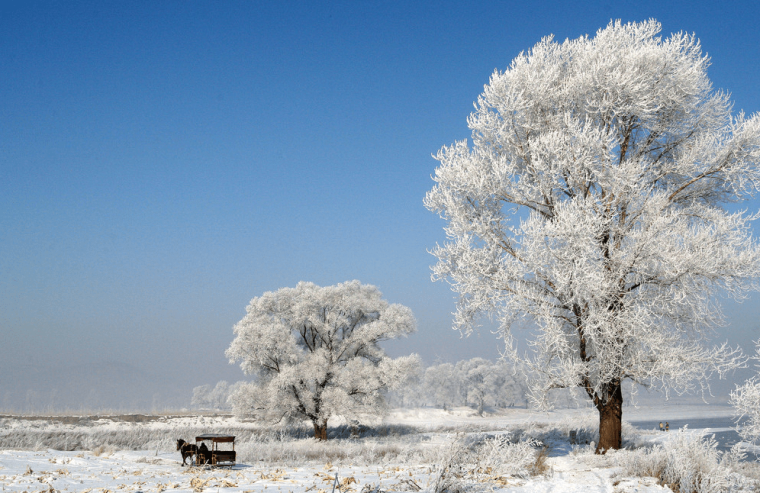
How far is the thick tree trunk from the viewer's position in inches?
450

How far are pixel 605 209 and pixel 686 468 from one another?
5.53 metres

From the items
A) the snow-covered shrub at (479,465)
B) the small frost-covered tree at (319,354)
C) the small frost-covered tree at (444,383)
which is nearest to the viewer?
the snow-covered shrub at (479,465)

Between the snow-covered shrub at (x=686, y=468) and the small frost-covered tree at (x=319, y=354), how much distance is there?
1624 centimetres

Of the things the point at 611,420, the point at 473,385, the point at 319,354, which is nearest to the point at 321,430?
the point at 319,354

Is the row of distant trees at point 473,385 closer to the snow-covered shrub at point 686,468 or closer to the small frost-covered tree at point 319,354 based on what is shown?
the small frost-covered tree at point 319,354

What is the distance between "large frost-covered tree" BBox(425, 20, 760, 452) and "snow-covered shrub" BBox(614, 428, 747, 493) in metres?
1.91

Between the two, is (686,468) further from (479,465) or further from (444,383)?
(444,383)

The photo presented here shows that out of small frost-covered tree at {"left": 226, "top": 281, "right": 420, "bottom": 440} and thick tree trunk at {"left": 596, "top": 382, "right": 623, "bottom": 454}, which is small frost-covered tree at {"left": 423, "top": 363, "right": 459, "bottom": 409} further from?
thick tree trunk at {"left": 596, "top": 382, "right": 623, "bottom": 454}

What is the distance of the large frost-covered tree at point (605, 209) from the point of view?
33.7ft

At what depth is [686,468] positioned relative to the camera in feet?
25.6

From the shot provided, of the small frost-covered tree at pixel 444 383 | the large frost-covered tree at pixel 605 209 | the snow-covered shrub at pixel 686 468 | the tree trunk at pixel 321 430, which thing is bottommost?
the small frost-covered tree at pixel 444 383

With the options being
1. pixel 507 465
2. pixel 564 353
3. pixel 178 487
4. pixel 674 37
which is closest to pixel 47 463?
pixel 178 487

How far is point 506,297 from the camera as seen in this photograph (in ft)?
37.2

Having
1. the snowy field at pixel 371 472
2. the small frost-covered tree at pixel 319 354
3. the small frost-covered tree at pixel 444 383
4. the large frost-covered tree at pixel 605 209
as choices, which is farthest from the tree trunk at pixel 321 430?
the small frost-covered tree at pixel 444 383
